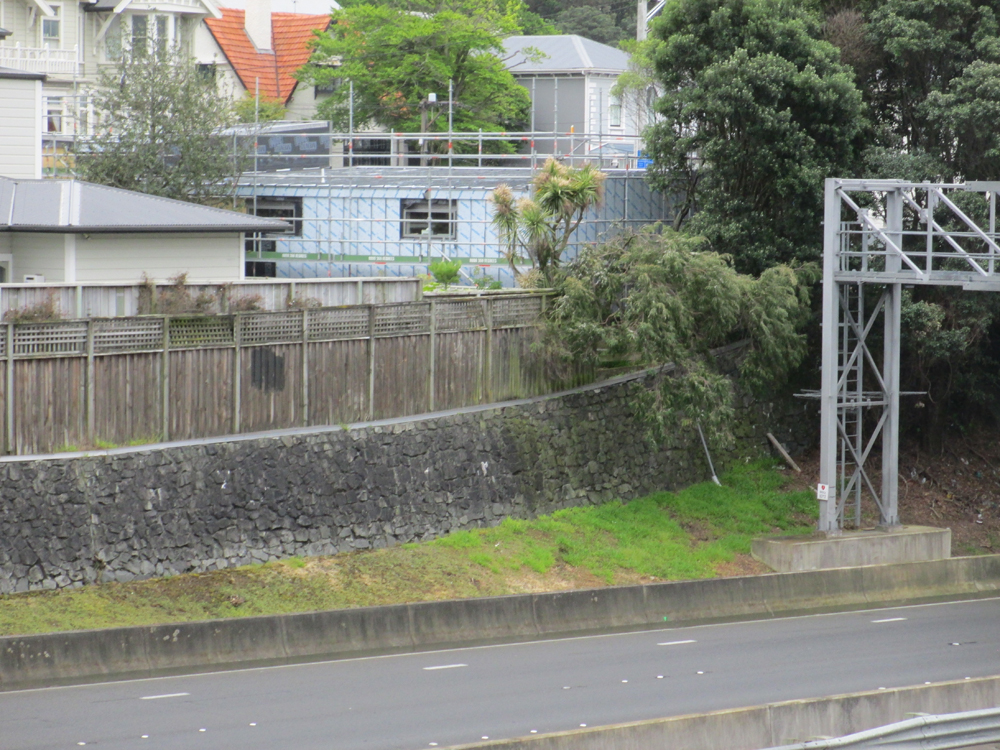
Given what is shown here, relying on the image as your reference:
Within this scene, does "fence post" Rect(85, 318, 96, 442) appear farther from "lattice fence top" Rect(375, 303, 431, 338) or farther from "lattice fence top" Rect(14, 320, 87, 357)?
"lattice fence top" Rect(375, 303, 431, 338)

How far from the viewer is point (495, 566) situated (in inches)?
809

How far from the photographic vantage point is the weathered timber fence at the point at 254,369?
1753 cm

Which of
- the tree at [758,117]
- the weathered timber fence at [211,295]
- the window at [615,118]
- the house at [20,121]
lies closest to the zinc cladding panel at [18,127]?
the house at [20,121]

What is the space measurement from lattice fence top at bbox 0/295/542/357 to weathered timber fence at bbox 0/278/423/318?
54cm

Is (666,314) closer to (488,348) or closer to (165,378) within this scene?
(488,348)

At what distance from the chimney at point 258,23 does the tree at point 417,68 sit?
648 centimetres

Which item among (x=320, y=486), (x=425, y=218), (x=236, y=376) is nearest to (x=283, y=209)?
(x=425, y=218)

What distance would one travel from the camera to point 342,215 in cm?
3597

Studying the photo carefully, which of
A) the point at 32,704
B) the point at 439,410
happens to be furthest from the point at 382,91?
the point at 32,704

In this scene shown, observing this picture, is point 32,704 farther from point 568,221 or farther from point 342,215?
point 342,215

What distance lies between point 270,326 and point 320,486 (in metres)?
2.67

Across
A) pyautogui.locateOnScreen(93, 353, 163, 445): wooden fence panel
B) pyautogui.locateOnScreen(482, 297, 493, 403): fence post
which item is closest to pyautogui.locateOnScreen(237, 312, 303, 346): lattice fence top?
pyautogui.locateOnScreen(93, 353, 163, 445): wooden fence panel

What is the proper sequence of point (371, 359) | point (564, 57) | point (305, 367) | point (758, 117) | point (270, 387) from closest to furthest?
point (270, 387)
point (305, 367)
point (371, 359)
point (758, 117)
point (564, 57)

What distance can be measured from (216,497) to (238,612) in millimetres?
1919
